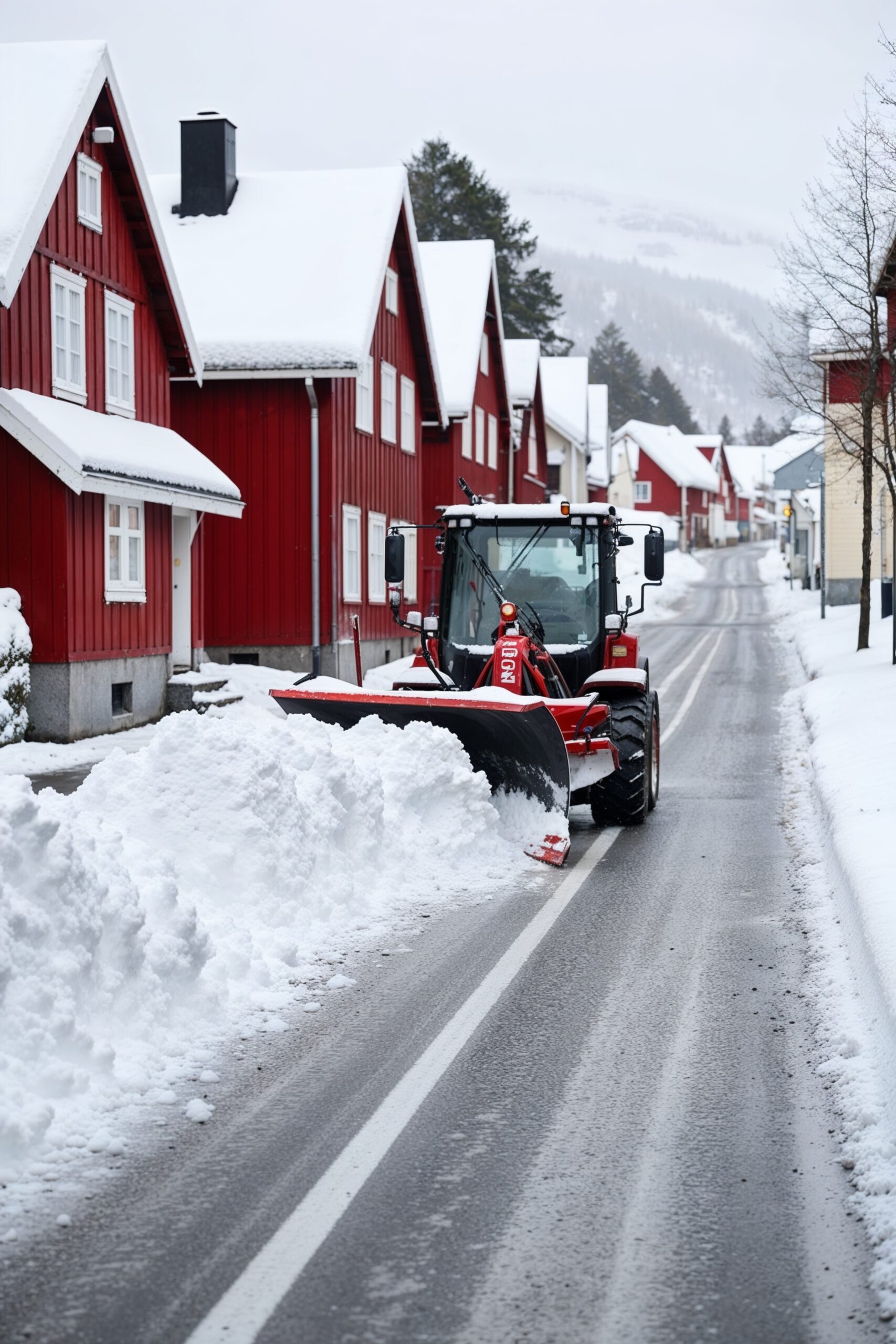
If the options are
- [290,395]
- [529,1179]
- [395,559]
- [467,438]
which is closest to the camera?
[529,1179]

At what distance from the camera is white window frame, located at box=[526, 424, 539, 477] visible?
49781mm

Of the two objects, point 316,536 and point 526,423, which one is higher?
point 526,423

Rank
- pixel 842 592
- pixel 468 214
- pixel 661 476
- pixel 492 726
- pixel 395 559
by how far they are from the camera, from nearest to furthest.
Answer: pixel 492 726 → pixel 395 559 → pixel 842 592 → pixel 468 214 → pixel 661 476

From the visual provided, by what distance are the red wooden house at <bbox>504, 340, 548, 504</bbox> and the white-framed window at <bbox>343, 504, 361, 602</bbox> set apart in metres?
16.7

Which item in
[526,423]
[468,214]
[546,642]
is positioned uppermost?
[468,214]

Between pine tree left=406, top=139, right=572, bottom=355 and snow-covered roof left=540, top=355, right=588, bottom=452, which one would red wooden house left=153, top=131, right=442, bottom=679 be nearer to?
snow-covered roof left=540, top=355, right=588, bottom=452

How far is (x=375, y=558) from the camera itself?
2889 centimetres

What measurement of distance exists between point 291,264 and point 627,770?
58.7ft

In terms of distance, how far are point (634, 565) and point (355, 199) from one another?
34.2 m

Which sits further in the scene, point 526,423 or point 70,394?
point 526,423

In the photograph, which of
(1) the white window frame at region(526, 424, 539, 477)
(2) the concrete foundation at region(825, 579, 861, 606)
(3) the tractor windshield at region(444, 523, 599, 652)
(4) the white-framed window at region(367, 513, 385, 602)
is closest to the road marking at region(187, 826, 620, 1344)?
(3) the tractor windshield at region(444, 523, 599, 652)

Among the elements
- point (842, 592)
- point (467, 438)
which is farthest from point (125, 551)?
point (842, 592)

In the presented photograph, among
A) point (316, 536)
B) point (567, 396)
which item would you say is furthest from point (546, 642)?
point (567, 396)

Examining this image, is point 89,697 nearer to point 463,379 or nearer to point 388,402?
point 388,402
